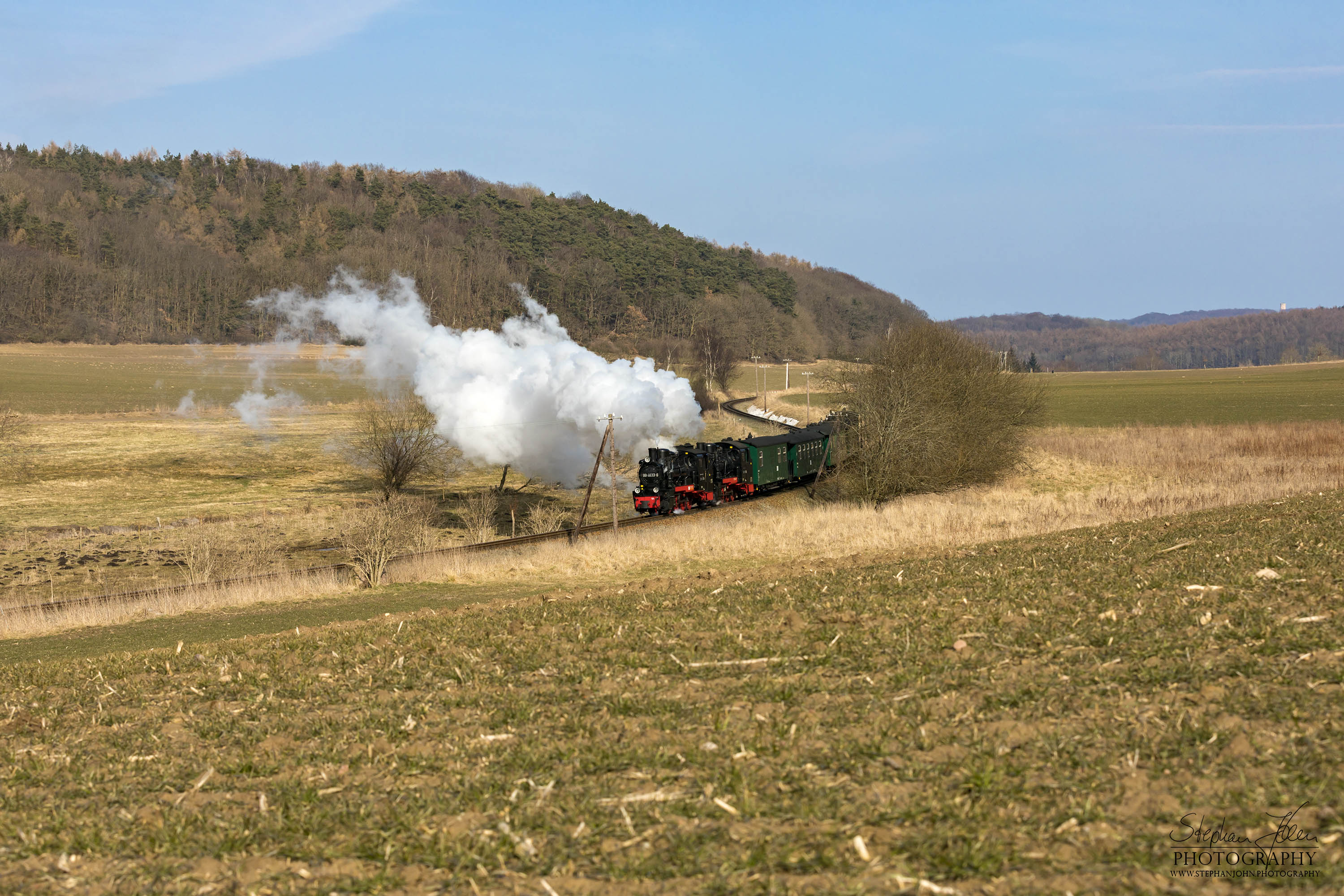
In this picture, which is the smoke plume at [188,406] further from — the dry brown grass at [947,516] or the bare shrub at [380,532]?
the dry brown grass at [947,516]

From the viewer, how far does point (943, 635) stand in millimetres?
12148

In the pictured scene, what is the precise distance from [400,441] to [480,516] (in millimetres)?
9874

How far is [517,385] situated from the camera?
5106 centimetres

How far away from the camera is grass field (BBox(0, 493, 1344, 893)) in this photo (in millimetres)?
6992

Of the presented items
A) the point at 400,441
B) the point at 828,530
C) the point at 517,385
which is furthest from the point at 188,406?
the point at 828,530

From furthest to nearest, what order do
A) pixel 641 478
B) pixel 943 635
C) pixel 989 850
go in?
1. pixel 641 478
2. pixel 943 635
3. pixel 989 850

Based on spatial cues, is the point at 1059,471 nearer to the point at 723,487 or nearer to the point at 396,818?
the point at 723,487

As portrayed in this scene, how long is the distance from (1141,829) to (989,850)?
1096 millimetres

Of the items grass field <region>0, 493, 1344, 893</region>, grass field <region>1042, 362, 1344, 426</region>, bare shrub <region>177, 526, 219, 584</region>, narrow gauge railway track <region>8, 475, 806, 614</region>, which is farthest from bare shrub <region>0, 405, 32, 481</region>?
grass field <region>1042, 362, 1344, 426</region>

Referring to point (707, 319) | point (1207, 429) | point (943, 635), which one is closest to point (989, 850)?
point (943, 635)

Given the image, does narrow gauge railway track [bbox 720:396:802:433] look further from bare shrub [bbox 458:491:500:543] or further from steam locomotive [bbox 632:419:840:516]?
bare shrub [bbox 458:491:500:543]

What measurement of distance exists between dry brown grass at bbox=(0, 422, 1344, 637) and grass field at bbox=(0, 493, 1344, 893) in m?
9.80

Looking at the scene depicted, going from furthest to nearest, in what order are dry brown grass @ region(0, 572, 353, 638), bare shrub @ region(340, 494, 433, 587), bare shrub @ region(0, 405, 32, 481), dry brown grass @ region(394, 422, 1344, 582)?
bare shrub @ region(0, 405, 32, 481), bare shrub @ region(340, 494, 433, 587), dry brown grass @ region(394, 422, 1344, 582), dry brown grass @ region(0, 572, 353, 638)
